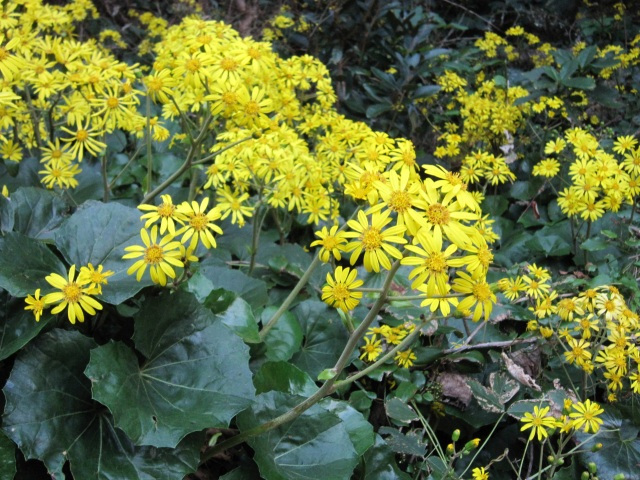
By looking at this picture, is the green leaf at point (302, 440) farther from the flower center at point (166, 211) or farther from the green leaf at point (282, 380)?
the flower center at point (166, 211)

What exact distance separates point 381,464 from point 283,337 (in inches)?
24.0

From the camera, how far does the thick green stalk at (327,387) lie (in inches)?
57.1

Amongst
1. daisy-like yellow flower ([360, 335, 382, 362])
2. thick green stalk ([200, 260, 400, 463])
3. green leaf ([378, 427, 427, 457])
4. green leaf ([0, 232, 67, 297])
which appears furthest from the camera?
daisy-like yellow flower ([360, 335, 382, 362])

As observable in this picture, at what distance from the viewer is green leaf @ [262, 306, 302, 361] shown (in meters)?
2.26

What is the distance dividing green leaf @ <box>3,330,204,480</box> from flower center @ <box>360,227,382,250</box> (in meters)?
0.82

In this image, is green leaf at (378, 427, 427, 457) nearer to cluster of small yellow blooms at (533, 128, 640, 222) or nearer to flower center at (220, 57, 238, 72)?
flower center at (220, 57, 238, 72)

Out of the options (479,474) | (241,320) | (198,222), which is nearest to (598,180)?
(479,474)

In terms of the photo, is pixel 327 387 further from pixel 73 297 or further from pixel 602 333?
pixel 602 333

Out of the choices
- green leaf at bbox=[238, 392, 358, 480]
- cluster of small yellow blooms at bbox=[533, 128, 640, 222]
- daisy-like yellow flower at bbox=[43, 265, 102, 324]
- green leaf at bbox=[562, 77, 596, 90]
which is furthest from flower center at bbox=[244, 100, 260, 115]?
green leaf at bbox=[562, 77, 596, 90]

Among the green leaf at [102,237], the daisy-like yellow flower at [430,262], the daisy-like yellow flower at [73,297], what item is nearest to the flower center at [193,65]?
the green leaf at [102,237]

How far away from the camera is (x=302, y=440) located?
73.8 inches

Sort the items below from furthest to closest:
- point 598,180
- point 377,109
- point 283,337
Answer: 1. point 377,109
2. point 598,180
3. point 283,337

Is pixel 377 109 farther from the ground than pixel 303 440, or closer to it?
farther from the ground

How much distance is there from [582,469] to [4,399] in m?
1.92
